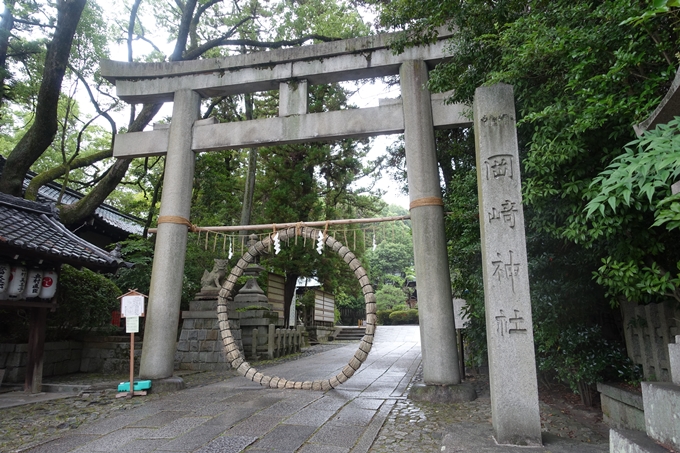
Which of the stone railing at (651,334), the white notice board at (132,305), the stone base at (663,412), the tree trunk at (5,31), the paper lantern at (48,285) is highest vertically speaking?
the tree trunk at (5,31)

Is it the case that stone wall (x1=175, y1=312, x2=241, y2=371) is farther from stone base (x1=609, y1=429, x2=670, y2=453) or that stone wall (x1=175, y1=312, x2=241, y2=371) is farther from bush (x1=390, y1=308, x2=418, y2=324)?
bush (x1=390, y1=308, x2=418, y2=324)

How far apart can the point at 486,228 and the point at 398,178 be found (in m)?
8.66

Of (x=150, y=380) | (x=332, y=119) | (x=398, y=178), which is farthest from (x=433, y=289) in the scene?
(x=398, y=178)

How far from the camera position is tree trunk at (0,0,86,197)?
26.4 feet

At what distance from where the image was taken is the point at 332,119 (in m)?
7.03

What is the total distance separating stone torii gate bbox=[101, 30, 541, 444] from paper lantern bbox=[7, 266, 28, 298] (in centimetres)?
189

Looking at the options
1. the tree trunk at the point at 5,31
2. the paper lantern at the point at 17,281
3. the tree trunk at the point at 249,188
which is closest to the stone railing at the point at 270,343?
the tree trunk at the point at 249,188

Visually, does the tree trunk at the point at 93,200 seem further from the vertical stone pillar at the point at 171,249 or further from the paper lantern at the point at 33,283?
the paper lantern at the point at 33,283

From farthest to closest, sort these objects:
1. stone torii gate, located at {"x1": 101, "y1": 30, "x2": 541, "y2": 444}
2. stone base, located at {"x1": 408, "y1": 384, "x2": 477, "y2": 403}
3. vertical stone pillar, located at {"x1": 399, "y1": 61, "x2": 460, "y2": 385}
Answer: stone torii gate, located at {"x1": 101, "y1": 30, "x2": 541, "y2": 444}
vertical stone pillar, located at {"x1": 399, "y1": 61, "x2": 460, "y2": 385}
stone base, located at {"x1": 408, "y1": 384, "x2": 477, "y2": 403}

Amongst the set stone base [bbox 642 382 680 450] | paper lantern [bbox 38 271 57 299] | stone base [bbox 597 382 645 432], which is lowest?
stone base [bbox 597 382 645 432]

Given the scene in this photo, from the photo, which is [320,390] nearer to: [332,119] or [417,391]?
[417,391]

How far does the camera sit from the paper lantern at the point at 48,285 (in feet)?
22.9

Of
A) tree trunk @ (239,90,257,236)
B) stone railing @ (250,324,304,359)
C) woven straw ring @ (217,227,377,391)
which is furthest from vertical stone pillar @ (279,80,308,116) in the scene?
tree trunk @ (239,90,257,236)

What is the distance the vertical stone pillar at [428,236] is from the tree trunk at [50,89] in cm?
651
